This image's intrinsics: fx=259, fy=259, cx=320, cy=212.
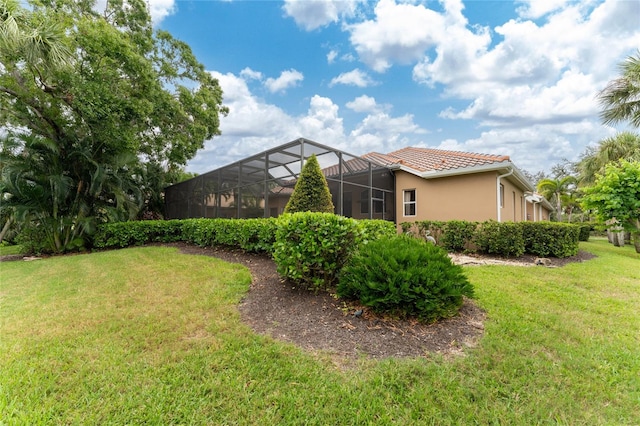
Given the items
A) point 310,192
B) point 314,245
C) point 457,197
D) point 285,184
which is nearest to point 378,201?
point 457,197

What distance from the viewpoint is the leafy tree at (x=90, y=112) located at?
25.6 ft

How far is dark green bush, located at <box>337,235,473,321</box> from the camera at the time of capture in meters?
3.00

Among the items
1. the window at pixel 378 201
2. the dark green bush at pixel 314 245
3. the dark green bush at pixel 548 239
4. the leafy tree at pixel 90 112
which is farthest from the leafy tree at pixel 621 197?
the leafy tree at pixel 90 112

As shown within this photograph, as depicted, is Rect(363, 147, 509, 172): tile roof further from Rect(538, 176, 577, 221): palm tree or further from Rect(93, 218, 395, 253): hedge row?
Rect(538, 176, 577, 221): palm tree

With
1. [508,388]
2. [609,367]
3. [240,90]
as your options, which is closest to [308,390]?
[508,388]

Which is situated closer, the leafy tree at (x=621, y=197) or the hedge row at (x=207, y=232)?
the hedge row at (x=207, y=232)

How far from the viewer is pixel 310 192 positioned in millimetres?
7277

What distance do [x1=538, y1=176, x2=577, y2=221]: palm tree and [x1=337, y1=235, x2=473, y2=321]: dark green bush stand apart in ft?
75.0

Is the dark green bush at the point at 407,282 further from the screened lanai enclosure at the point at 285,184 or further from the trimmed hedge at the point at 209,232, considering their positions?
the screened lanai enclosure at the point at 285,184

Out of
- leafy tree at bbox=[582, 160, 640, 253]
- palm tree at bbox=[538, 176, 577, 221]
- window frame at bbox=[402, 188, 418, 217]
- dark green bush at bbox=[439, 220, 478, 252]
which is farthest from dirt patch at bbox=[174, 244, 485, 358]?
palm tree at bbox=[538, 176, 577, 221]

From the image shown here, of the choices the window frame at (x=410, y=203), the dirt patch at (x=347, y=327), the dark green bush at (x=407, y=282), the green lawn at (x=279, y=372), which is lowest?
the green lawn at (x=279, y=372)

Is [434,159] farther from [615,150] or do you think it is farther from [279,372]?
[279,372]

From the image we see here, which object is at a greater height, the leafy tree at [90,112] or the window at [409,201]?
the leafy tree at [90,112]

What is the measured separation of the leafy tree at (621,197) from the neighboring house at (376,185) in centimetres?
221
